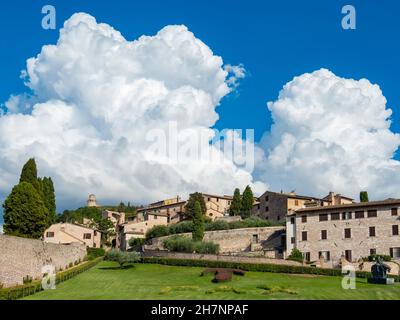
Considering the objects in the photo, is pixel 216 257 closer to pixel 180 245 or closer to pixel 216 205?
pixel 180 245

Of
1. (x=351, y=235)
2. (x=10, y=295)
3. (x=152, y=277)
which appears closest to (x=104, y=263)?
(x=152, y=277)

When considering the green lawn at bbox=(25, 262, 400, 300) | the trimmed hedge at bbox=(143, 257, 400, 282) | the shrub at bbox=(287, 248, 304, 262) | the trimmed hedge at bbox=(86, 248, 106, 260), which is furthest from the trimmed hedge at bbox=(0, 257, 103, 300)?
the trimmed hedge at bbox=(86, 248, 106, 260)

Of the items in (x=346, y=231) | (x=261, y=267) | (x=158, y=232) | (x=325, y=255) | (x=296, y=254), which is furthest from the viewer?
(x=158, y=232)

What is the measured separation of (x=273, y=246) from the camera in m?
86.1

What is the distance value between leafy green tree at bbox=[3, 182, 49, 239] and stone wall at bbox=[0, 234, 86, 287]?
365 centimetres

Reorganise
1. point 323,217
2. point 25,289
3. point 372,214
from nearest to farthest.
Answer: point 25,289 → point 372,214 → point 323,217

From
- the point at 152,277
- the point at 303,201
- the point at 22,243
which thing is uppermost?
the point at 303,201

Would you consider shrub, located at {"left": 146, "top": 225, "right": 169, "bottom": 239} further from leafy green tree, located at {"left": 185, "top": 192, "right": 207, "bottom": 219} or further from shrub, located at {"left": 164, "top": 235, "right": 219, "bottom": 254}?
shrub, located at {"left": 164, "top": 235, "right": 219, "bottom": 254}

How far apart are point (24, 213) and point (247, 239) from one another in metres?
37.1

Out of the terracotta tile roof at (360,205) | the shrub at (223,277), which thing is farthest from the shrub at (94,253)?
the shrub at (223,277)

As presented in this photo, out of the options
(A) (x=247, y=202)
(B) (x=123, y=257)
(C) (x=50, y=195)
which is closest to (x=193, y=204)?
(A) (x=247, y=202)

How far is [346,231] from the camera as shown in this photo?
7612 cm

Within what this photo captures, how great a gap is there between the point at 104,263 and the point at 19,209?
23.2 m

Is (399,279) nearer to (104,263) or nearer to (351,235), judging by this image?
(351,235)
